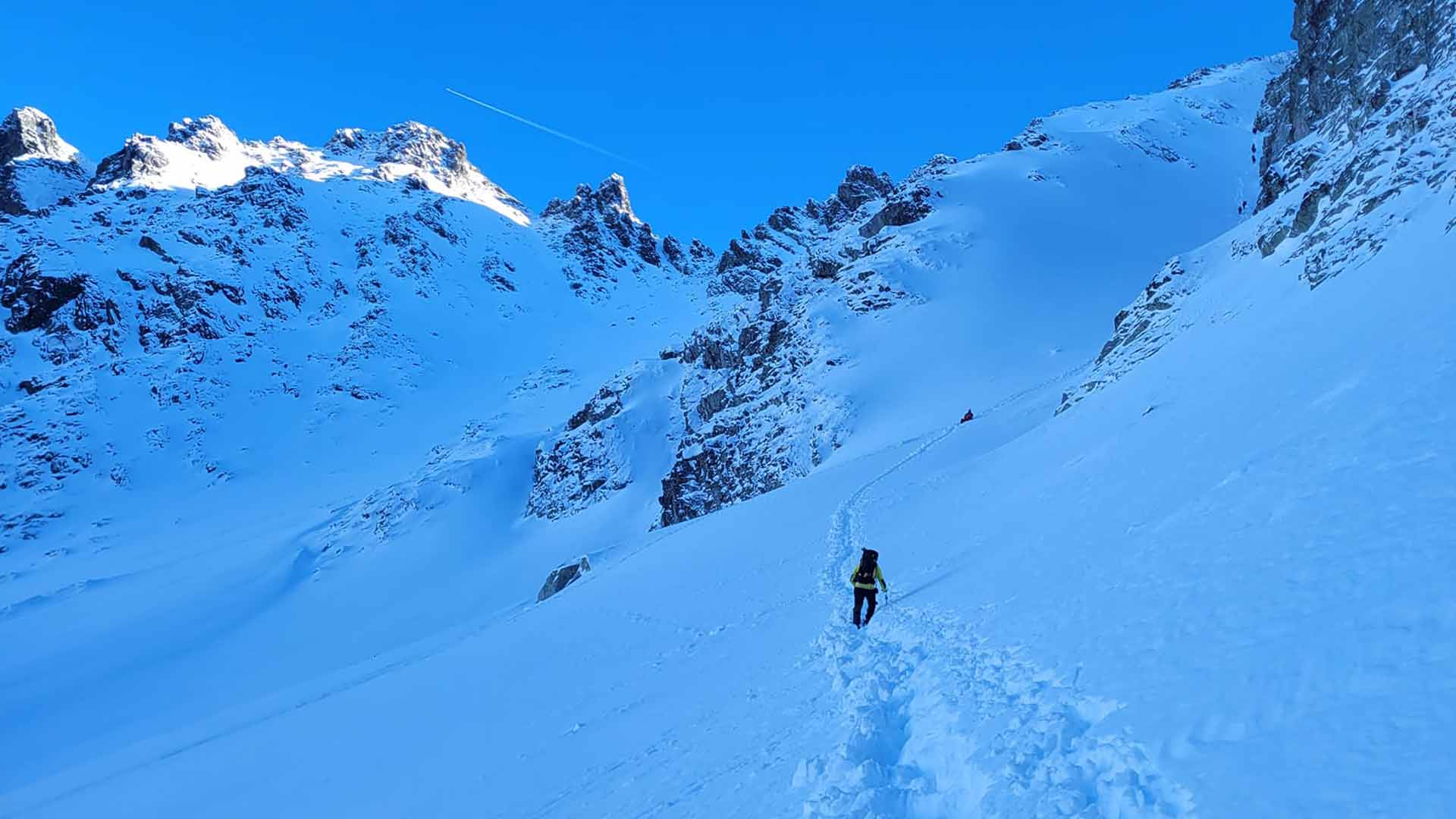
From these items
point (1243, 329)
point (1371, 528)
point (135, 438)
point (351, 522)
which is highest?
point (135, 438)

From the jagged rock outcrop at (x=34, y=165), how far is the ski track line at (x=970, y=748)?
183 m

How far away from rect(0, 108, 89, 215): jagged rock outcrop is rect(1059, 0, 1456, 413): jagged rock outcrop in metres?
180

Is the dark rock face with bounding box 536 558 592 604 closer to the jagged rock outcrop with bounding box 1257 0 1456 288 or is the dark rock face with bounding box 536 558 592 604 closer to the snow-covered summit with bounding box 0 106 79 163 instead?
the jagged rock outcrop with bounding box 1257 0 1456 288

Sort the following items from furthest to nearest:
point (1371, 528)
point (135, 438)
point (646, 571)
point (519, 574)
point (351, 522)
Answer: point (135, 438)
point (351, 522)
point (519, 574)
point (646, 571)
point (1371, 528)

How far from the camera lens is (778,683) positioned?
10.5 metres

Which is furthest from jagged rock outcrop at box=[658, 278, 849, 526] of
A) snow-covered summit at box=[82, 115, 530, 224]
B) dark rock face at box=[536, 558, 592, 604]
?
snow-covered summit at box=[82, 115, 530, 224]

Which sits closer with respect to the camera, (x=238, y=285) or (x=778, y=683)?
(x=778, y=683)

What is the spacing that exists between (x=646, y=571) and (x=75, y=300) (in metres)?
130

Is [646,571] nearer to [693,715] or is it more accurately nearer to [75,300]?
[693,715]

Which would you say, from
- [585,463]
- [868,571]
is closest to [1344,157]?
[868,571]

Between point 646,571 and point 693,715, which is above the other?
point 646,571

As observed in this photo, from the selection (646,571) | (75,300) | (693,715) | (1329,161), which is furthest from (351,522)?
(75,300)

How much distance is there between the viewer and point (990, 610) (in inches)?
412

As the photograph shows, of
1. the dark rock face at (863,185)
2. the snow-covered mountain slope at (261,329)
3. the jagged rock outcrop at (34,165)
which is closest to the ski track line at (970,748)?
the snow-covered mountain slope at (261,329)
